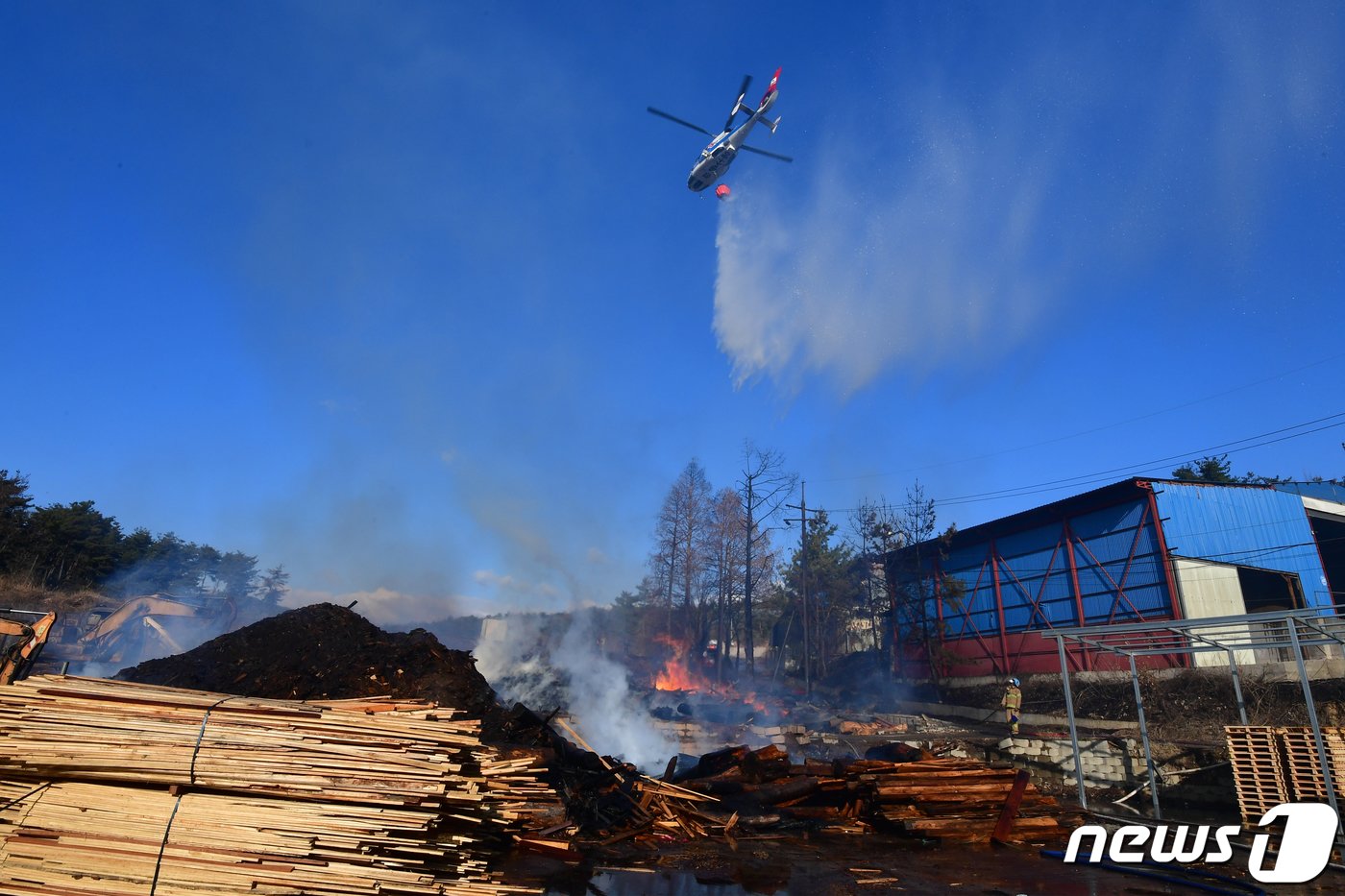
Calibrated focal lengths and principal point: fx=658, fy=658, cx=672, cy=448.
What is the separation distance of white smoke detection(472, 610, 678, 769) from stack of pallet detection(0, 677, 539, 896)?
12824 millimetres

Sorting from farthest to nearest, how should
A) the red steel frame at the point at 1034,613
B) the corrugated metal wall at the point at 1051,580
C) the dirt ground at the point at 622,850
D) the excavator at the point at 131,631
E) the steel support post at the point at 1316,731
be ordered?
the corrugated metal wall at the point at 1051,580 < the red steel frame at the point at 1034,613 < the excavator at the point at 131,631 < the steel support post at the point at 1316,731 < the dirt ground at the point at 622,850

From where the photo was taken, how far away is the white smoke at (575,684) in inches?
803

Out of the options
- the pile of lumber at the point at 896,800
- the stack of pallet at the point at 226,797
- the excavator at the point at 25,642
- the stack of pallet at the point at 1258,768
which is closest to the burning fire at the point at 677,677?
the pile of lumber at the point at 896,800

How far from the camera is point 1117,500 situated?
26891 mm

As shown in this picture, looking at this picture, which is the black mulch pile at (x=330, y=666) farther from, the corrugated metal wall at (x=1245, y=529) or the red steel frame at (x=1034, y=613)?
the corrugated metal wall at (x=1245, y=529)

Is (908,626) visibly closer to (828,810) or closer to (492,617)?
(492,617)

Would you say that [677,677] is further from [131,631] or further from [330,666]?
[330,666]

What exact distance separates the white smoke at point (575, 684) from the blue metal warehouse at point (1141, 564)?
15.0m

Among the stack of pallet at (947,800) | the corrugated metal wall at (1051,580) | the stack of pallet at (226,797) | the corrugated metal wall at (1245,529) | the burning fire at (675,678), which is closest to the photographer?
the stack of pallet at (226,797)

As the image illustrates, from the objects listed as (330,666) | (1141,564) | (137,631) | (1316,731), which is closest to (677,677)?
(1141,564)

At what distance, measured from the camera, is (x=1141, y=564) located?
25.6m

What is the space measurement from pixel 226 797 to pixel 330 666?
5.97 metres

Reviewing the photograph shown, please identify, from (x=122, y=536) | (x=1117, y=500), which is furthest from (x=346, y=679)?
(x=122, y=536)

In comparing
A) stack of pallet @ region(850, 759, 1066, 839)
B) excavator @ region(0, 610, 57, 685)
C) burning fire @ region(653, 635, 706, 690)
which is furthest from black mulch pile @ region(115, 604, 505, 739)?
burning fire @ region(653, 635, 706, 690)
